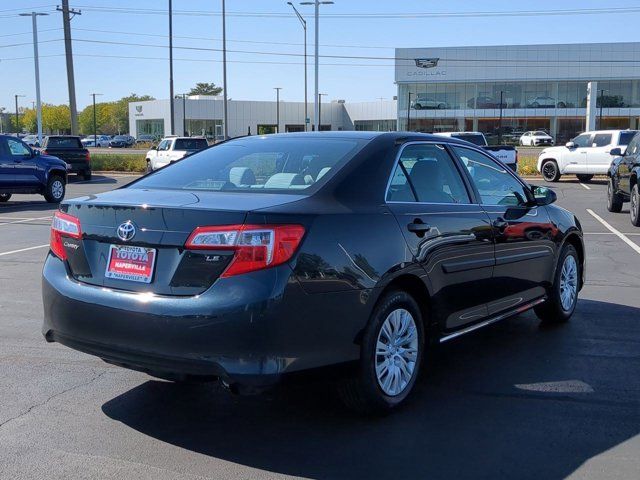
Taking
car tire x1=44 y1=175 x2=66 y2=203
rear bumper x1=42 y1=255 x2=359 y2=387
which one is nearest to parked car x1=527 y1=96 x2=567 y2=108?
car tire x1=44 y1=175 x2=66 y2=203

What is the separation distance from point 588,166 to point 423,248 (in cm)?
2354

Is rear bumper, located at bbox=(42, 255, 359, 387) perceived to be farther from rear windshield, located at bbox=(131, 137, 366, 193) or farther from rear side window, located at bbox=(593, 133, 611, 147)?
rear side window, located at bbox=(593, 133, 611, 147)

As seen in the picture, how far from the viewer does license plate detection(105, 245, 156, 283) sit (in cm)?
397

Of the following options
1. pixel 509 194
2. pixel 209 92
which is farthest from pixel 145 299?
pixel 209 92

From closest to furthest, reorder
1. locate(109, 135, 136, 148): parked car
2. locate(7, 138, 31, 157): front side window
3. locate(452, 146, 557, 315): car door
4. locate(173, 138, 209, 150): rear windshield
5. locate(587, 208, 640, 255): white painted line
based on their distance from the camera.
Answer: locate(452, 146, 557, 315): car door, locate(587, 208, 640, 255): white painted line, locate(7, 138, 31, 157): front side window, locate(173, 138, 209, 150): rear windshield, locate(109, 135, 136, 148): parked car

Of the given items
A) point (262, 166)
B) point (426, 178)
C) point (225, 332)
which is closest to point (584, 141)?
point (426, 178)

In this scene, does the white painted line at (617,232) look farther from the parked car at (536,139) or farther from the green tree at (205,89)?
the green tree at (205,89)

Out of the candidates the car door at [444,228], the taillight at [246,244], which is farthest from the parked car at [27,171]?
the taillight at [246,244]

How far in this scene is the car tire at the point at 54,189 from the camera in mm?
20078

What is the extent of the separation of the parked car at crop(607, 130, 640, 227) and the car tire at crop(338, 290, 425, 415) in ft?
35.9

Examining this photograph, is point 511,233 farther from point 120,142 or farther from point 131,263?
point 120,142

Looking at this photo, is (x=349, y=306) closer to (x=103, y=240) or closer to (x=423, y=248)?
(x=423, y=248)

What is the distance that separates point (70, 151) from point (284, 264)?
27.9m

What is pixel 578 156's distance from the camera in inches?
1050
